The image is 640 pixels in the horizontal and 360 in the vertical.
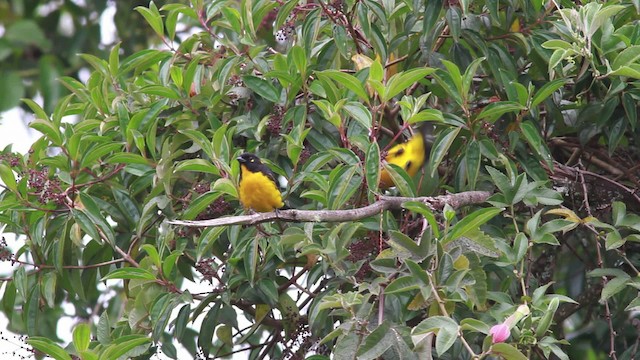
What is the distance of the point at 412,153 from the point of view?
10.3 ft

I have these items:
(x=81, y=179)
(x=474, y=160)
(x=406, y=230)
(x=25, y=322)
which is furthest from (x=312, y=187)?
(x=25, y=322)

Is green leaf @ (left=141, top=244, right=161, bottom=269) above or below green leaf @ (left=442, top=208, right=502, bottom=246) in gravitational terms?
below

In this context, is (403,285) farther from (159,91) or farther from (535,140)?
(159,91)

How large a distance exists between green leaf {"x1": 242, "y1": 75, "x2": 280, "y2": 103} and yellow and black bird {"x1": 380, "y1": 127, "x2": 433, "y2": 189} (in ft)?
1.45

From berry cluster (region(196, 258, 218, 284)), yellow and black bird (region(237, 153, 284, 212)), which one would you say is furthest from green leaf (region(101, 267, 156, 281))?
yellow and black bird (region(237, 153, 284, 212))

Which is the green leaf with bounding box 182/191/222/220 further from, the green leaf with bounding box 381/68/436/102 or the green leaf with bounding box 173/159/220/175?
the green leaf with bounding box 381/68/436/102

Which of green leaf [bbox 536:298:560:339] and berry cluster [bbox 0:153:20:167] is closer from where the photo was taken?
green leaf [bbox 536:298:560:339]

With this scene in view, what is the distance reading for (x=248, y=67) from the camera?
9.75 ft

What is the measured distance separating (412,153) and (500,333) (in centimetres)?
121

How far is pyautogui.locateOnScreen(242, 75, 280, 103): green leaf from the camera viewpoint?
2816mm

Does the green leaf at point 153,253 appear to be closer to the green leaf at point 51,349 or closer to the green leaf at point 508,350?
the green leaf at point 51,349

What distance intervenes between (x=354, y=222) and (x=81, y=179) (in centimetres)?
103

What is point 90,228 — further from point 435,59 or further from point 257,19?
point 435,59

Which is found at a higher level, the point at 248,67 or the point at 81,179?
the point at 248,67
